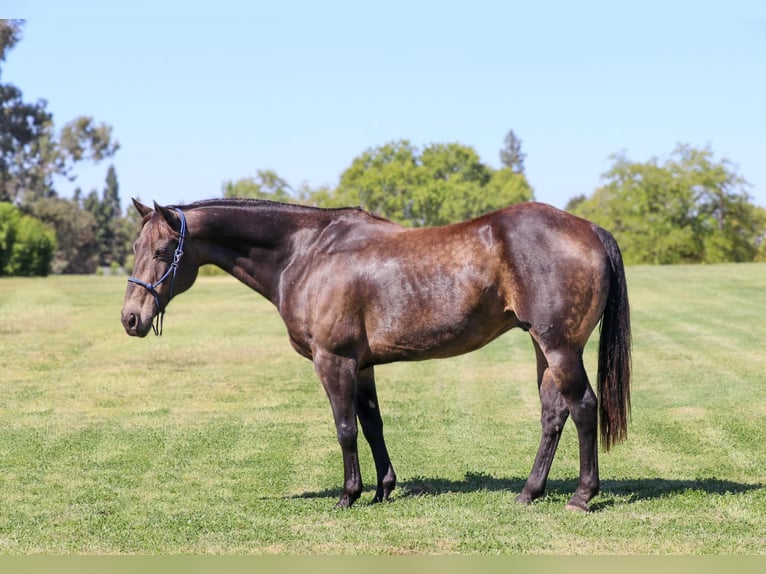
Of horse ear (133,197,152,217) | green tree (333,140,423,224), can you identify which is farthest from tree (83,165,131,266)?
horse ear (133,197,152,217)

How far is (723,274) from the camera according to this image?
3684cm

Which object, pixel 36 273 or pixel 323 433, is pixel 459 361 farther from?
pixel 36 273

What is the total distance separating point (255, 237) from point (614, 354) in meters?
2.88

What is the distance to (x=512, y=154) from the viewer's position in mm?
123938

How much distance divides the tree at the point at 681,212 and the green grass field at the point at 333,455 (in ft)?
149

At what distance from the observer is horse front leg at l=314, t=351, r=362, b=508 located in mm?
7516

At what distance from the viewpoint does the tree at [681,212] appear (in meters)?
65.3

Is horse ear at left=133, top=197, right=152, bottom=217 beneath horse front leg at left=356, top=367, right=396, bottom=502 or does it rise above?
above

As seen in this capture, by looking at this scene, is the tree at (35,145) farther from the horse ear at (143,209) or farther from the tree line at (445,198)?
the horse ear at (143,209)

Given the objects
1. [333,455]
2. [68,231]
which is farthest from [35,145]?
[333,455]

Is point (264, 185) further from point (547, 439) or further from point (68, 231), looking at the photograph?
point (547, 439)

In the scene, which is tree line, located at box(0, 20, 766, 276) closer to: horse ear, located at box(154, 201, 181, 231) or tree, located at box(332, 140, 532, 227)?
tree, located at box(332, 140, 532, 227)

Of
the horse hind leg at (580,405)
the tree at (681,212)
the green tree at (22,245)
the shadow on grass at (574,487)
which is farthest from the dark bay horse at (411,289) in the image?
the tree at (681,212)

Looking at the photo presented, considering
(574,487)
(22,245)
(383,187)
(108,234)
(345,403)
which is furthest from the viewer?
(108,234)
